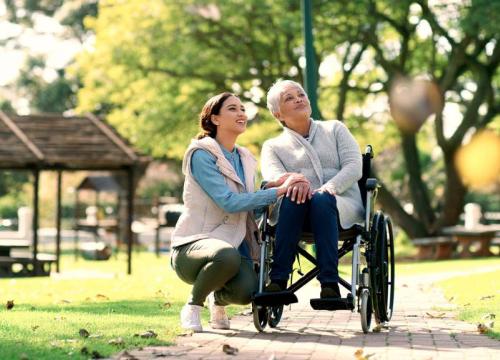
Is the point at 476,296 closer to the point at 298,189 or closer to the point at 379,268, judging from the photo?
the point at 379,268

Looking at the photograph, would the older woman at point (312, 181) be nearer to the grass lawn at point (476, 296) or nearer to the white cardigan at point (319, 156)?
the white cardigan at point (319, 156)

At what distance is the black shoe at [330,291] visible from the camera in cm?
734

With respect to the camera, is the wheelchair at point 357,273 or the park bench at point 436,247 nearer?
the wheelchair at point 357,273

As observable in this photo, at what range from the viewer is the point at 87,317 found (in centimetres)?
894

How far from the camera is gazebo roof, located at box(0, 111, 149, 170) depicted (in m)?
19.9

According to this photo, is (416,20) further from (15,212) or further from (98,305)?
(15,212)

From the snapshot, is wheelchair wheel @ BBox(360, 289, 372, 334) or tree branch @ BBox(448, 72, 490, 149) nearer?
wheelchair wheel @ BBox(360, 289, 372, 334)

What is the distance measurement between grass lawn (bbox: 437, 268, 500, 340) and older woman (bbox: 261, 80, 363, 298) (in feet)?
3.99

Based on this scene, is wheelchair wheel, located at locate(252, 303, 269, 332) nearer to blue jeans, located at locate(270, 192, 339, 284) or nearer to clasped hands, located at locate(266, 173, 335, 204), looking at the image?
blue jeans, located at locate(270, 192, 339, 284)

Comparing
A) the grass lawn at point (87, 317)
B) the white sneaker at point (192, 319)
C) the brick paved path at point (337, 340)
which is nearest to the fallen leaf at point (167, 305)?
the grass lawn at point (87, 317)

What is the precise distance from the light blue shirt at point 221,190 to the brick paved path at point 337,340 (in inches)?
32.6

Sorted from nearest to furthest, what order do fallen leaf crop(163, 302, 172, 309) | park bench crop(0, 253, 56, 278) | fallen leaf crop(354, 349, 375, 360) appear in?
fallen leaf crop(354, 349, 375, 360)
fallen leaf crop(163, 302, 172, 309)
park bench crop(0, 253, 56, 278)

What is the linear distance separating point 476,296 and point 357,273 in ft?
13.2

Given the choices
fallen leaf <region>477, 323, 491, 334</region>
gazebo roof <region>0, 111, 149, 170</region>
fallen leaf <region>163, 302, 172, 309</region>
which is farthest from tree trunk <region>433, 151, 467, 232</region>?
fallen leaf <region>477, 323, 491, 334</region>
